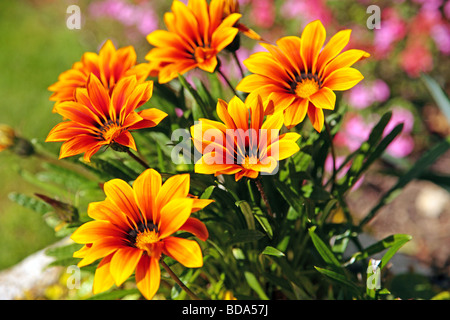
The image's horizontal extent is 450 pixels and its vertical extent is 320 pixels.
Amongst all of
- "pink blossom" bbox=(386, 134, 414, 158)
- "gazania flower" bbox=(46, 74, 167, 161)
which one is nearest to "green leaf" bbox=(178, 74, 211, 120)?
"gazania flower" bbox=(46, 74, 167, 161)

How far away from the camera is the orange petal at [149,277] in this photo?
63 centimetres

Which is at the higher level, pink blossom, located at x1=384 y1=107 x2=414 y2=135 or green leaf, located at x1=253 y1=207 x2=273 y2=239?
pink blossom, located at x1=384 y1=107 x2=414 y2=135

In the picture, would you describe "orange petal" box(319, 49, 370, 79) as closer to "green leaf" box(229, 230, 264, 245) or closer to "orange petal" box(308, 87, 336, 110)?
"orange petal" box(308, 87, 336, 110)

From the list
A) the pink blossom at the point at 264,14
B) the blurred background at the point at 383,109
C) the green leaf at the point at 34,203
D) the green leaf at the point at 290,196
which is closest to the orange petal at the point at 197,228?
the green leaf at the point at 290,196

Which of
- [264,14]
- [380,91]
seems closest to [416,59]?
[380,91]

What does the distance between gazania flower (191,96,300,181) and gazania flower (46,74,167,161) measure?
90 mm

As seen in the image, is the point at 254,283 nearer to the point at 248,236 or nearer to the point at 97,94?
the point at 248,236

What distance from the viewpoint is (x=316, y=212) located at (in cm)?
98

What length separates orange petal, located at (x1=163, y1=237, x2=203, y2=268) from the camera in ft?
2.07

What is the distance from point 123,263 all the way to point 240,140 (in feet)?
0.86

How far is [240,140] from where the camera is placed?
72cm

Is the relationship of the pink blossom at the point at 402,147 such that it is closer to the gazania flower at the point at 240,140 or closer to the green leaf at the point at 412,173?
the green leaf at the point at 412,173
